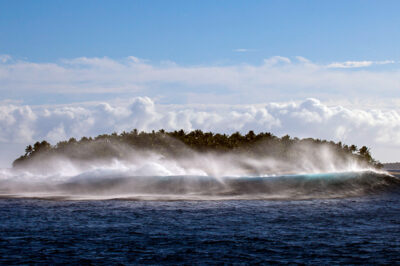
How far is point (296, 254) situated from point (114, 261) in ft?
25.3

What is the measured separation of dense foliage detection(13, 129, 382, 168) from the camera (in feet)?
427

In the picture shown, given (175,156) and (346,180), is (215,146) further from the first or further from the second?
(346,180)

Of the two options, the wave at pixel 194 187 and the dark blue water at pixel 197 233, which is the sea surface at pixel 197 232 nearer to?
the dark blue water at pixel 197 233

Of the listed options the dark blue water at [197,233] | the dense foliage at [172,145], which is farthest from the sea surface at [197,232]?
the dense foliage at [172,145]

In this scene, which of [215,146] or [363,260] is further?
[215,146]

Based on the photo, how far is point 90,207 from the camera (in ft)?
125

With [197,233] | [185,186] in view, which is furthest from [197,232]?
[185,186]

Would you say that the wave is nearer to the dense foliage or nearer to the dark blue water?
the dark blue water

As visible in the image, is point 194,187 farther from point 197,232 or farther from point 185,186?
point 197,232

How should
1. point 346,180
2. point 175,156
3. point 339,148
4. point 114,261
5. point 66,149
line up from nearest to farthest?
point 114,261 → point 346,180 → point 175,156 → point 66,149 → point 339,148

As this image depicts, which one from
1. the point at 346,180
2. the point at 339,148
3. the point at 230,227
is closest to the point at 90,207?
the point at 230,227

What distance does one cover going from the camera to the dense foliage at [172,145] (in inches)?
5118

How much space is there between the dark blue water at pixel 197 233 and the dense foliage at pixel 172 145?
8891cm

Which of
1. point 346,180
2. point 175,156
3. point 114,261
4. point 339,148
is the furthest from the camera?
point 339,148
